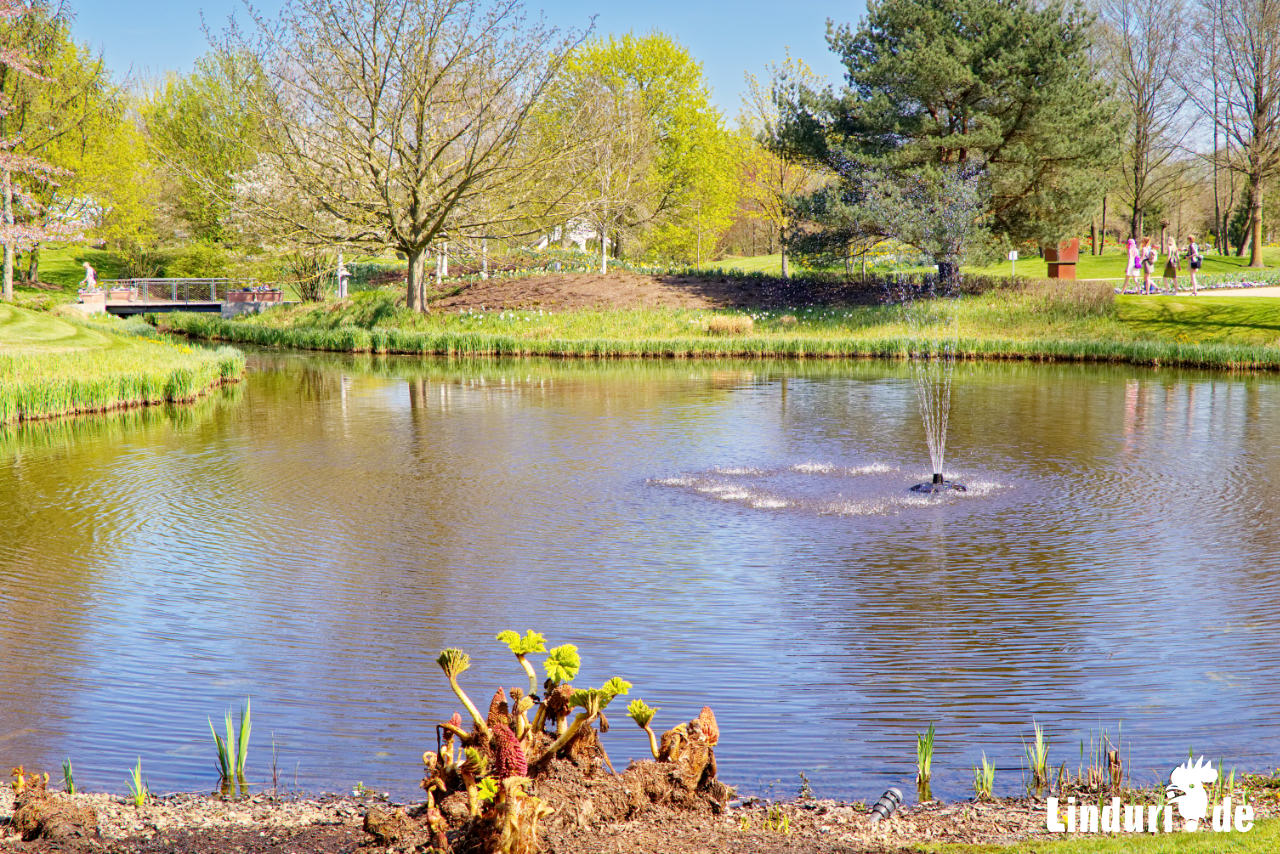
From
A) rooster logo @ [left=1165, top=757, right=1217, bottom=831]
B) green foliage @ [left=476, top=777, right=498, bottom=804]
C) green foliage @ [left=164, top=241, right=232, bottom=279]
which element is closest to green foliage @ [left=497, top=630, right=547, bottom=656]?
green foliage @ [left=476, top=777, right=498, bottom=804]

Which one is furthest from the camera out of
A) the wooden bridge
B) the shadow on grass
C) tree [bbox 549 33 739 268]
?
tree [bbox 549 33 739 268]

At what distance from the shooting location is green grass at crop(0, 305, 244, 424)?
19.1 metres

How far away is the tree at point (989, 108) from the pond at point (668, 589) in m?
18.2

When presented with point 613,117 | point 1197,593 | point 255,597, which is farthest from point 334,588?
point 613,117

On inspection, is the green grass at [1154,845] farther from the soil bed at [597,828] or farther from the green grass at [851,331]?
the green grass at [851,331]

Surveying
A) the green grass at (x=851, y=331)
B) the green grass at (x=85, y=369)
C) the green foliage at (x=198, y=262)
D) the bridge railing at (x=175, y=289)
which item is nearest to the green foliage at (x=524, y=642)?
the green grass at (x=85, y=369)

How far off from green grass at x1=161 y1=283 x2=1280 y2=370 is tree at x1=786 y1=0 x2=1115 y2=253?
3.11 meters

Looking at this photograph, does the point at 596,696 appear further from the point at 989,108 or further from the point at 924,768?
the point at 989,108

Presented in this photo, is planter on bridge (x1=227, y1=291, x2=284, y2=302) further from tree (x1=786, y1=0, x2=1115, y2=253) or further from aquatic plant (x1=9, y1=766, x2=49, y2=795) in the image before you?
aquatic plant (x1=9, y1=766, x2=49, y2=795)

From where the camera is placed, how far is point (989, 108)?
34.6 metres

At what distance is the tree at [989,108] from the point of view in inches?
1319

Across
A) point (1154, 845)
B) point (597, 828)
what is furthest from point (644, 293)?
point (1154, 845)
